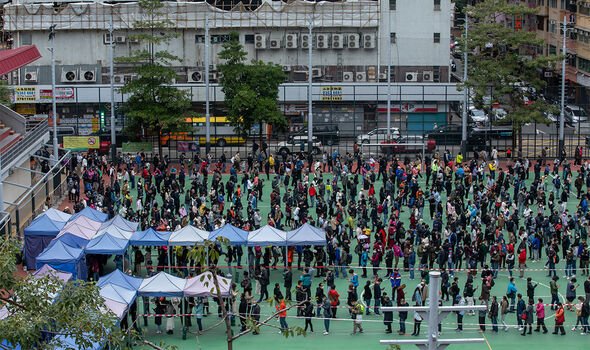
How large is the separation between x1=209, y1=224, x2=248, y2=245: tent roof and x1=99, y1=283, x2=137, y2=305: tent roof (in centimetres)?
637

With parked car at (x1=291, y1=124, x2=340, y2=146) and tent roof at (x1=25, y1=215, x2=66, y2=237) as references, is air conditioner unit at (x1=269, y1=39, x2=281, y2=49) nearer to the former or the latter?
parked car at (x1=291, y1=124, x2=340, y2=146)

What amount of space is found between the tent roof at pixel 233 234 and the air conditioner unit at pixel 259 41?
3055 cm

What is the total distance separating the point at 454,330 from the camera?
2922 centimetres

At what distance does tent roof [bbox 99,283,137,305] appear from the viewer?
89.5 feet

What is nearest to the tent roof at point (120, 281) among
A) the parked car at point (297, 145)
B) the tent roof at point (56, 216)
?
the tent roof at point (56, 216)

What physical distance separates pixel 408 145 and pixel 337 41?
42.8 feet

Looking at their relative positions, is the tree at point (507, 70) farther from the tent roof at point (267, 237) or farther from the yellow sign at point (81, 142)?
the tent roof at point (267, 237)

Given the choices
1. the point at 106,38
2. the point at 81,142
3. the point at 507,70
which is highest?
the point at 106,38

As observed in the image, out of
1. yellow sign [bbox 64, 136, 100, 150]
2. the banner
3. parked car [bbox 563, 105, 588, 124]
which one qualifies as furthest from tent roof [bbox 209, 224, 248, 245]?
parked car [bbox 563, 105, 588, 124]

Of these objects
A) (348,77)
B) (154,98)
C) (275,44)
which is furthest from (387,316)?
(275,44)

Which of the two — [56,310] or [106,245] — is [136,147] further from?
[56,310]

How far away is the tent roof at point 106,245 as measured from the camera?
3275cm

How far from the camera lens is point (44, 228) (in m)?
35.0

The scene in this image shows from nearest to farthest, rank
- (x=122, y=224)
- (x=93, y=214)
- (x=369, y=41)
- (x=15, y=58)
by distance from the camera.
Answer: (x=122, y=224) < (x=93, y=214) < (x=15, y=58) < (x=369, y=41)
